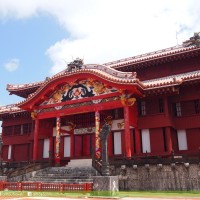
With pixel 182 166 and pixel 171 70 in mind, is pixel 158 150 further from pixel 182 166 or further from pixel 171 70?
pixel 171 70

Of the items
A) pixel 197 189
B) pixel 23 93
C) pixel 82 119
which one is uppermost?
pixel 23 93

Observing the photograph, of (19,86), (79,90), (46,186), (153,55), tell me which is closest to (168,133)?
(79,90)

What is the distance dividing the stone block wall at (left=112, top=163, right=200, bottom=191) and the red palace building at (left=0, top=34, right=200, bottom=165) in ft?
5.05

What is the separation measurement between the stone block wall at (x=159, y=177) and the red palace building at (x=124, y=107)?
1540mm

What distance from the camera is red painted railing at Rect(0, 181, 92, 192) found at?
1271cm

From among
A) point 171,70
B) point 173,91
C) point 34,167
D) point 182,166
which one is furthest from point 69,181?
point 171,70

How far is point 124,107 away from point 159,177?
18.4ft

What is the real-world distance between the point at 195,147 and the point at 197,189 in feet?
16.4

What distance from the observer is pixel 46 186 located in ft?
45.4

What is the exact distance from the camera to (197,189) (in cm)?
1385

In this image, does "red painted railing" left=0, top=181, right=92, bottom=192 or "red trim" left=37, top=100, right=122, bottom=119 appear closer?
"red painted railing" left=0, top=181, right=92, bottom=192

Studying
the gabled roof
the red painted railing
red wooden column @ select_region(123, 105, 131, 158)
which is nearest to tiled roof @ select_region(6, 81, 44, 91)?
the gabled roof

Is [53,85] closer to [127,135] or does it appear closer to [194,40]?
[127,135]

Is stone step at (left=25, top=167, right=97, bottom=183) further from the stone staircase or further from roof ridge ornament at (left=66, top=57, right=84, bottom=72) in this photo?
roof ridge ornament at (left=66, top=57, right=84, bottom=72)
